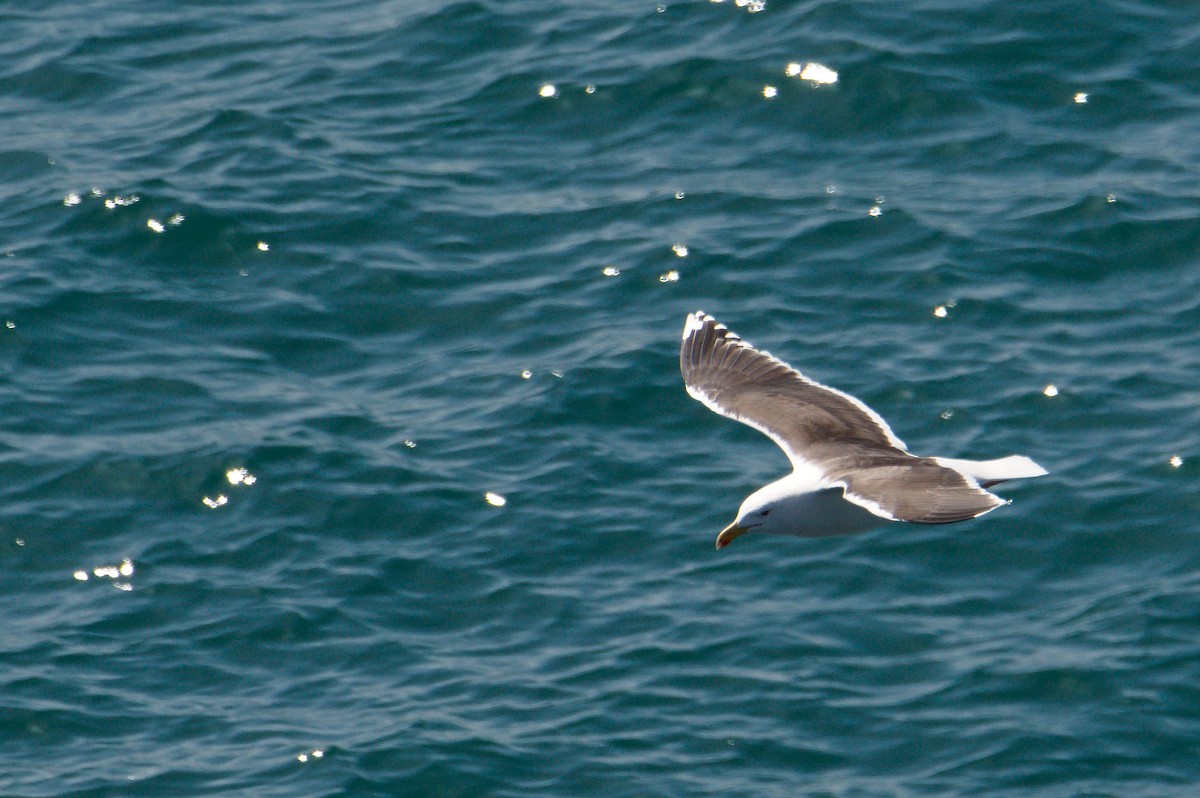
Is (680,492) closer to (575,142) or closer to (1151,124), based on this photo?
(575,142)

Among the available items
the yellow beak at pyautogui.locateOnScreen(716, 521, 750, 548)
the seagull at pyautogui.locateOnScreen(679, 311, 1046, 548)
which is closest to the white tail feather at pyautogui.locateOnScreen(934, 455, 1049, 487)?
the seagull at pyautogui.locateOnScreen(679, 311, 1046, 548)

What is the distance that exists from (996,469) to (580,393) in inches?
192

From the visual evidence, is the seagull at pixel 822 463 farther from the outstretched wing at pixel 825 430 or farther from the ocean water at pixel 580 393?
the ocean water at pixel 580 393

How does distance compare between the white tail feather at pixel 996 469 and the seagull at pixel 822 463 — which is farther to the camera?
the white tail feather at pixel 996 469

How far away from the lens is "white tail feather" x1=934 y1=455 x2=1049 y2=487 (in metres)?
11.9

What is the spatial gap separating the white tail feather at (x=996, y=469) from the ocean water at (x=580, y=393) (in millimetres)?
2117

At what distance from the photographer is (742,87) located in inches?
767

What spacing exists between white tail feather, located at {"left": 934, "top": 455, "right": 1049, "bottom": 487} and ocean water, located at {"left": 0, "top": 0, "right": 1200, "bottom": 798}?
2.12m

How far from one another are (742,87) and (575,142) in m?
1.63

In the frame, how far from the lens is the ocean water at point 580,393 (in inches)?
539

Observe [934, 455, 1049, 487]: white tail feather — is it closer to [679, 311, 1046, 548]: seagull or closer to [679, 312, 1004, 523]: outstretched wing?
[679, 311, 1046, 548]: seagull

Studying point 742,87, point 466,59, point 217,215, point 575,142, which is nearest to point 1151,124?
point 742,87

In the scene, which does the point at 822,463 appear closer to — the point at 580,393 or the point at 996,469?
the point at 996,469

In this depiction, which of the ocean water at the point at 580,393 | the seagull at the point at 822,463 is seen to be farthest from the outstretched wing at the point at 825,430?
the ocean water at the point at 580,393
